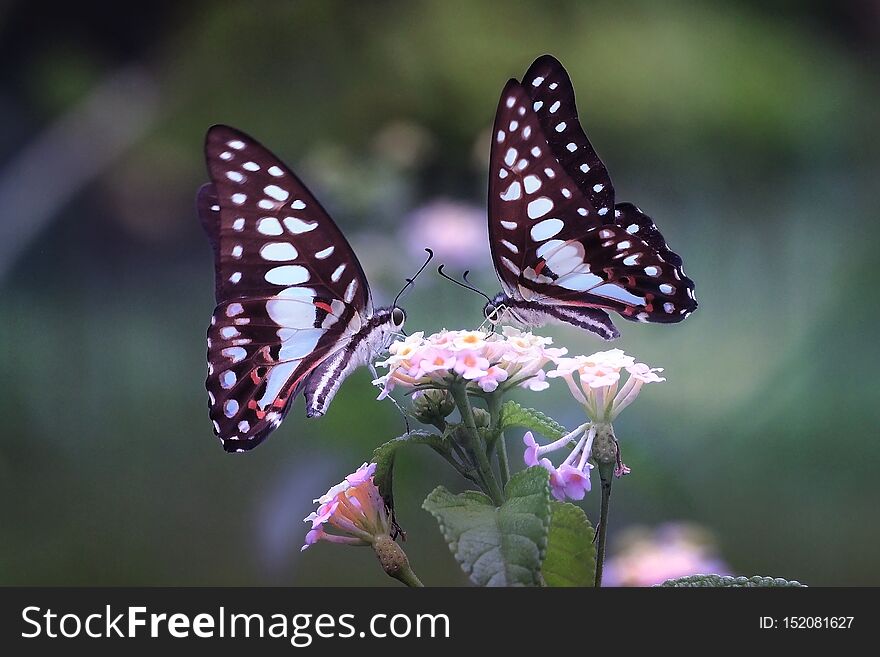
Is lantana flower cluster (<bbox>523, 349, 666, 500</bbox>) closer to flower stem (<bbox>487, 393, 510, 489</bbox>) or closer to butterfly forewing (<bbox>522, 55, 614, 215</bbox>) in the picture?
flower stem (<bbox>487, 393, 510, 489</bbox>)

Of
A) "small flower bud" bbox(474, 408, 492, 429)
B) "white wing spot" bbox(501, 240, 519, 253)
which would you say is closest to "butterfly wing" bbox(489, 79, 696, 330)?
"white wing spot" bbox(501, 240, 519, 253)

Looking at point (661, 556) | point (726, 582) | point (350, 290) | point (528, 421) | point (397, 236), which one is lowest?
point (726, 582)

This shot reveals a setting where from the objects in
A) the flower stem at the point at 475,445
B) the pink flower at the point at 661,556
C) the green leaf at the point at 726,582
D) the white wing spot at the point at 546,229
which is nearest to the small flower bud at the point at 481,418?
the flower stem at the point at 475,445

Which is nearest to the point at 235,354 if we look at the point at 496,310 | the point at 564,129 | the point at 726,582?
the point at 496,310

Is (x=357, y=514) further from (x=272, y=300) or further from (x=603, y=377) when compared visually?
(x=272, y=300)

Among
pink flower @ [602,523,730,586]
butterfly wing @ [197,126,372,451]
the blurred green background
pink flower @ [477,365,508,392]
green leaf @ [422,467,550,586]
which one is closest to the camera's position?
green leaf @ [422,467,550,586]

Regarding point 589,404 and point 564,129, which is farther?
point 564,129

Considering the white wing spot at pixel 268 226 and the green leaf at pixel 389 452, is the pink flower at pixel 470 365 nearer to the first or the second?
the green leaf at pixel 389 452
